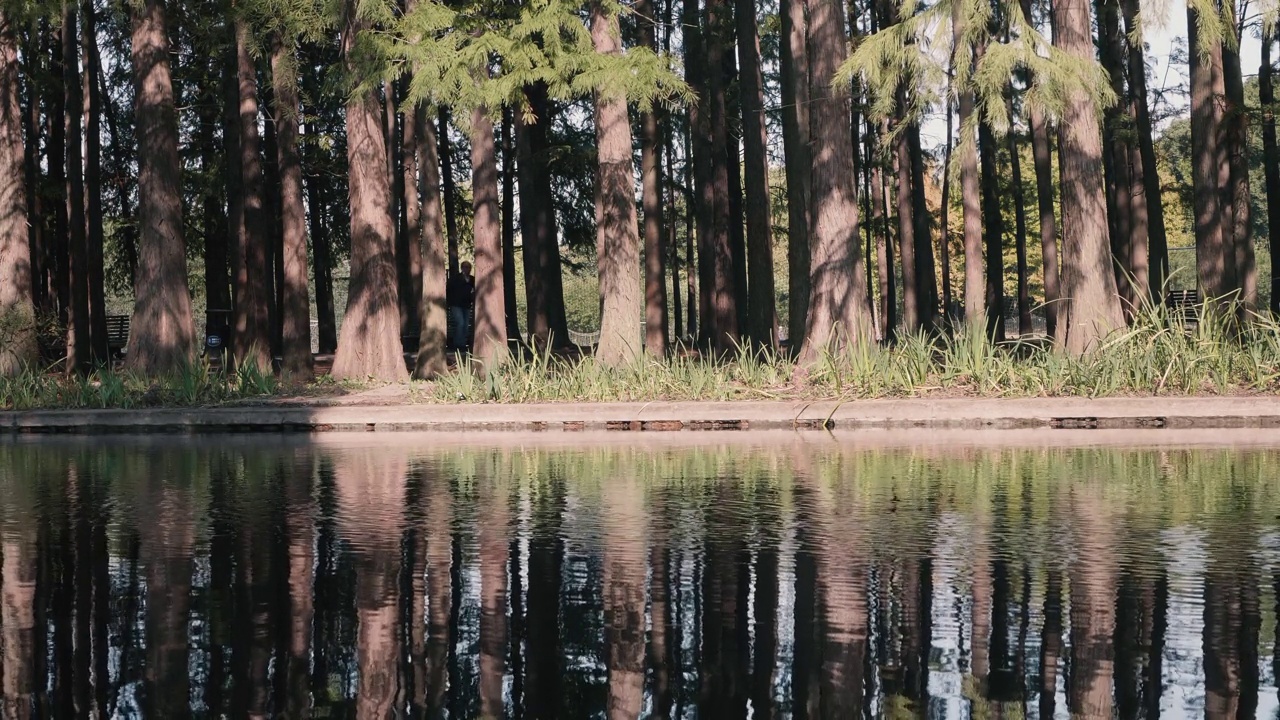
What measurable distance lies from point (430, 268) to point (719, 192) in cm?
1058

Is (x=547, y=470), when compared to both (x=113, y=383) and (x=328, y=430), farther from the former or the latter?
(x=113, y=383)

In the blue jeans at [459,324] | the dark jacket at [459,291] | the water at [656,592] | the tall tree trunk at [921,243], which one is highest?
the tall tree trunk at [921,243]

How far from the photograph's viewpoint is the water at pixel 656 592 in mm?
5008

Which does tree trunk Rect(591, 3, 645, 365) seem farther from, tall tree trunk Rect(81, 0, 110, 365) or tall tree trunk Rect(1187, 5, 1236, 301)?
tall tree trunk Rect(81, 0, 110, 365)

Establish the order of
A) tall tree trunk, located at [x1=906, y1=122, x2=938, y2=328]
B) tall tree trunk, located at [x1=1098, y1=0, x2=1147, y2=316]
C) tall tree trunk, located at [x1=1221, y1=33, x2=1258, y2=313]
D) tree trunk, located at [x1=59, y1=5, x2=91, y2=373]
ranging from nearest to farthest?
tall tree trunk, located at [x1=1221, y1=33, x2=1258, y2=313] → tree trunk, located at [x1=59, y1=5, x2=91, y2=373] → tall tree trunk, located at [x1=1098, y1=0, x2=1147, y2=316] → tall tree trunk, located at [x1=906, y1=122, x2=938, y2=328]

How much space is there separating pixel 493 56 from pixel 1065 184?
343 inches

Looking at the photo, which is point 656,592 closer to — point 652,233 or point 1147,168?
point 652,233

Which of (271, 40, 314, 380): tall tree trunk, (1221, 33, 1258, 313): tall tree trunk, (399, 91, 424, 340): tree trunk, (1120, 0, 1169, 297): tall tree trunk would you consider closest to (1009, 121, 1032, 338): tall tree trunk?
(1120, 0, 1169, 297): tall tree trunk

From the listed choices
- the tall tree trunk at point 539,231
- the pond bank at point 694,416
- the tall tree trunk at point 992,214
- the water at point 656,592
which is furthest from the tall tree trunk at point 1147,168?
the water at point 656,592

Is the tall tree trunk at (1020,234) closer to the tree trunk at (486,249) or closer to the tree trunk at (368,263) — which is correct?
the tree trunk at (486,249)

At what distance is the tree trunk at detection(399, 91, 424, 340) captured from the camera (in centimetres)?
3189

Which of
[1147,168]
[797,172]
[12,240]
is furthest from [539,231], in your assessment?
[1147,168]

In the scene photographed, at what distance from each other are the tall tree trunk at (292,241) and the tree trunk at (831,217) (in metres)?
10.1

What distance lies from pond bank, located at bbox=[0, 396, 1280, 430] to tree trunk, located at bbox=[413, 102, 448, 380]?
6012 mm
